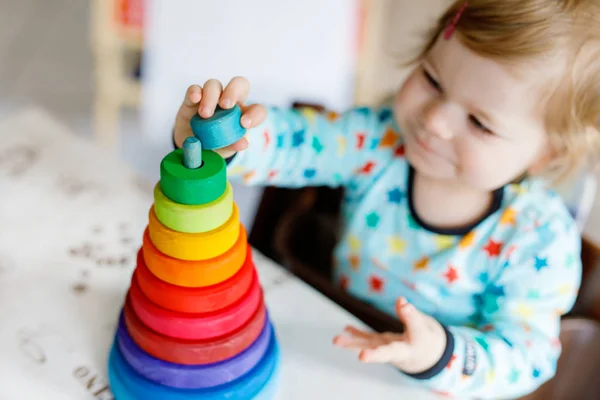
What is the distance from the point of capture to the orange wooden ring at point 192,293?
0.41 meters

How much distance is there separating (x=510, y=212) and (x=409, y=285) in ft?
0.41

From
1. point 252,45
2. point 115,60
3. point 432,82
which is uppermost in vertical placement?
point 432,82

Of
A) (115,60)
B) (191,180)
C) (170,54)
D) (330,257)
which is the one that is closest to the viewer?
(191,180)

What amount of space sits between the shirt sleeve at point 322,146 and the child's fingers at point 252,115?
0.42 ft

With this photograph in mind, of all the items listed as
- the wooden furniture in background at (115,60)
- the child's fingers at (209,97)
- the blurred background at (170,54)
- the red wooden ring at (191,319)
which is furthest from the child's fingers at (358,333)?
the wooden furniture in background at (115,60)

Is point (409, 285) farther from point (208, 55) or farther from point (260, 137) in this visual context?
point (208, 55)

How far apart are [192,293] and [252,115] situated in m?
0.13

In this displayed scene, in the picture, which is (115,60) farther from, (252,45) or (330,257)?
(330,257)

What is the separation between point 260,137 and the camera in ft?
1.92

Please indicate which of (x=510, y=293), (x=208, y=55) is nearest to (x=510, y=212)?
(x=510, y=293)

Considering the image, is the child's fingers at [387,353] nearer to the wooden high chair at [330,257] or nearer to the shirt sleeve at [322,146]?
the wooden high chair at [330,257]

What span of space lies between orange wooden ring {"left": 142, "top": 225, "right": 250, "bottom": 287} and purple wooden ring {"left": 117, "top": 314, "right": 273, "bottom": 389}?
6cm

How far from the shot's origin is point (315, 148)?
655 mm

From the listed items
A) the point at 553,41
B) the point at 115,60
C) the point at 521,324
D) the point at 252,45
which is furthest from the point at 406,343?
the point at 115,60
